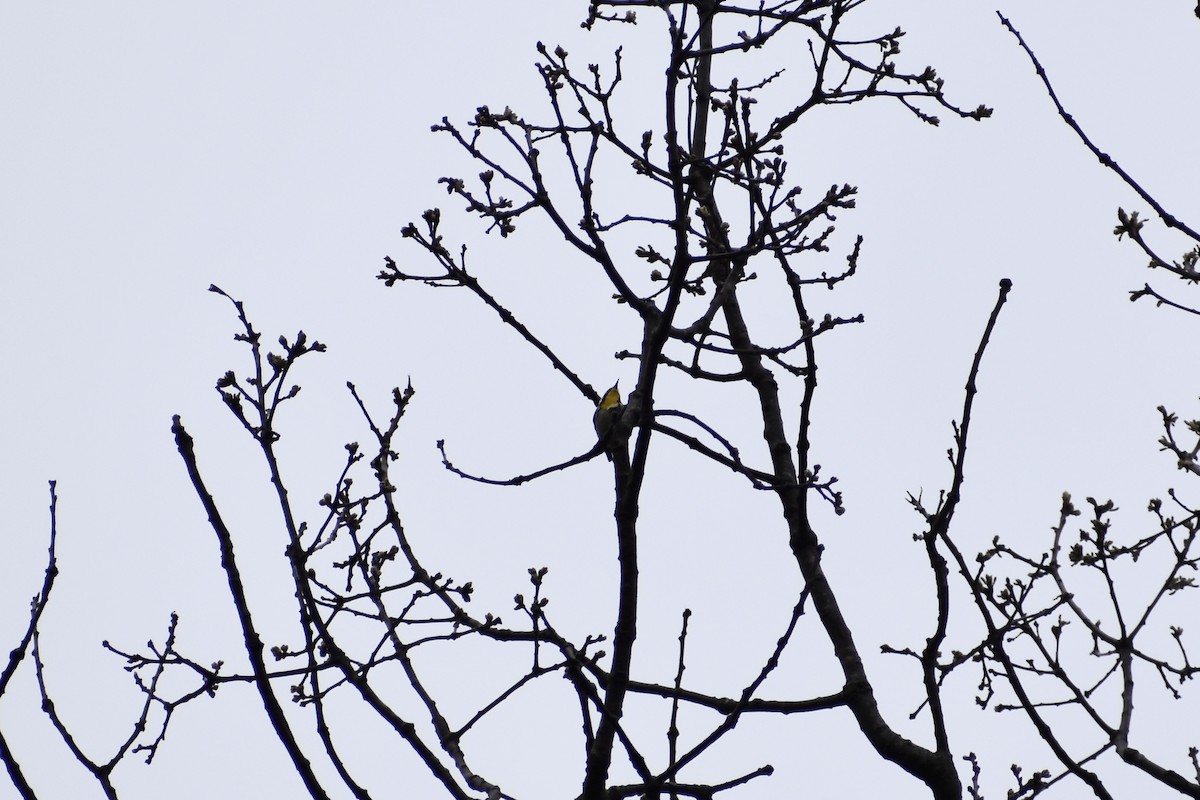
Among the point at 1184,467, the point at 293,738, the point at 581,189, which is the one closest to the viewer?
the point at 293,738

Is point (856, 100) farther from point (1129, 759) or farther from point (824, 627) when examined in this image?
point (1129, 759)

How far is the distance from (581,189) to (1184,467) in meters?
3.22

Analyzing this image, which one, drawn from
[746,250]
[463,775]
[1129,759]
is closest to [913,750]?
[1129,759]

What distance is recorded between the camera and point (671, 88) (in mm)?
2959

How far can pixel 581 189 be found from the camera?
3.53 m

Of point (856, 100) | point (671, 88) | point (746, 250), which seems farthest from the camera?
point (856, 100)

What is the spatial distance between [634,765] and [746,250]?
1519 mm

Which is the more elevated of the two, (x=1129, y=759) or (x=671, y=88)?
(x=671, y=88)

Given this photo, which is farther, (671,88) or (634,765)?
(671,88)

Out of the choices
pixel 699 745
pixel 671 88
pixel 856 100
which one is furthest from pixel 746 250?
pixel 856 100

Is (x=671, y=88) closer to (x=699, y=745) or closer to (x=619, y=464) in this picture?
(x=619, y=464)

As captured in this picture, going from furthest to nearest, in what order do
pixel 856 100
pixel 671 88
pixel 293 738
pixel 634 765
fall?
pixel 856 100 → pixel 671 88 → pixel 634 765 → pixel 293 738

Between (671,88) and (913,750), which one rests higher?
(671,88)

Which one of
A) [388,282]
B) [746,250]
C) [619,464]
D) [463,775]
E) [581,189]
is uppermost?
[388,282]
